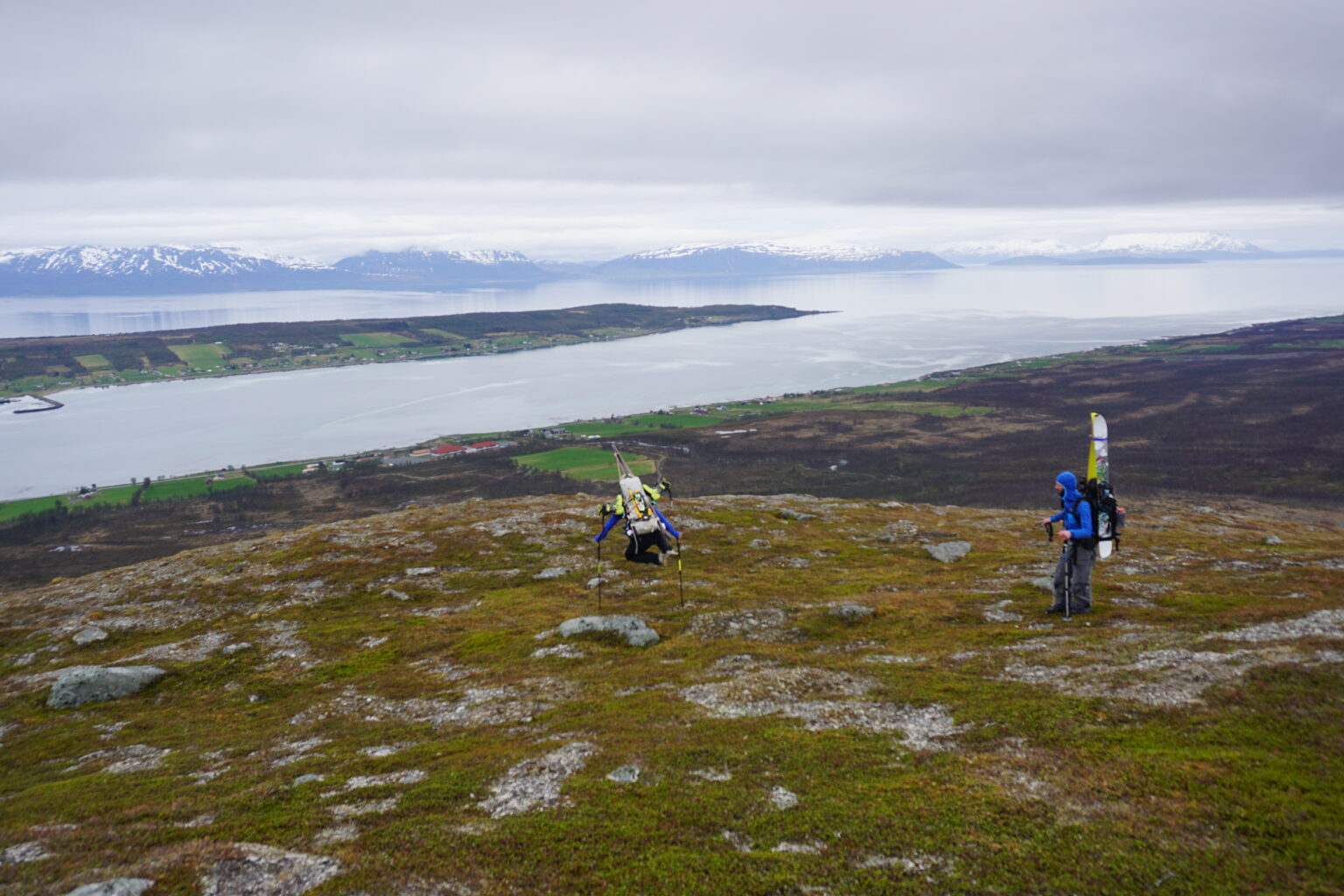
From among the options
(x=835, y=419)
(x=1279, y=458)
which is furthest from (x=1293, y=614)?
(x=835, y=419)

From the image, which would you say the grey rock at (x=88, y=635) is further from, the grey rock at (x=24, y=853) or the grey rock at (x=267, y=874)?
the grey rock at (x=267, y=874)

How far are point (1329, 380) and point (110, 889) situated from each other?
835 feet

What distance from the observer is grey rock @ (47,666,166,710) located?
25.1m

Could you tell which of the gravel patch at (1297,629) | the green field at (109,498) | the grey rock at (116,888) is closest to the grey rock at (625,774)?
the grey rock at (116,888)

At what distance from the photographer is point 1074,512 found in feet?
75.0

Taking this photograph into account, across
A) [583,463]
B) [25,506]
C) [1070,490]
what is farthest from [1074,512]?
[25,506]

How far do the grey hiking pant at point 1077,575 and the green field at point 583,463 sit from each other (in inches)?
4145

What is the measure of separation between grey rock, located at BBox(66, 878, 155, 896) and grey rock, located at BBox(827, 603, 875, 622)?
73.5 ft

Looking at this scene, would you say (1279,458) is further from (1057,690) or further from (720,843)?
(720,843)

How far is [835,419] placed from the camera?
568 feet

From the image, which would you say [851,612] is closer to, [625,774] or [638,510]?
[638,510]

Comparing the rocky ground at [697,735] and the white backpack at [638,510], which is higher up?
the white backpack at [638,510]

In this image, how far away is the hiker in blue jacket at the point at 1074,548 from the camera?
22.8 meters

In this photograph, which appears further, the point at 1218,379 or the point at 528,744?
the point at 1218,379
